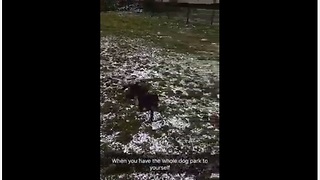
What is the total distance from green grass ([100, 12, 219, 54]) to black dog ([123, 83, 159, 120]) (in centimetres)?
11

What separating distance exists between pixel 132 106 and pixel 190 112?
0.43 ft

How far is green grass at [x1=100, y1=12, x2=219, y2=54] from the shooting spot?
1.02 meters

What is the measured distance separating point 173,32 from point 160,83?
12 centimetres

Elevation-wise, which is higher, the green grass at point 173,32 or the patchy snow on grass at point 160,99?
the green grass at point 173,32

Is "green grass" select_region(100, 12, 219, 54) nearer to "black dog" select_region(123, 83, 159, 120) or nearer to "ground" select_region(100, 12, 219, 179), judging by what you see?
"ground" select_region(100, 12, 219, 179)

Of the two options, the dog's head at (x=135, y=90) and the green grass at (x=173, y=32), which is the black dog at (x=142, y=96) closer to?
the dog's head at (x=135, y=90)

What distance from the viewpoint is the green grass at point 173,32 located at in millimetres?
1018

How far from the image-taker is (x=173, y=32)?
102 centimetres

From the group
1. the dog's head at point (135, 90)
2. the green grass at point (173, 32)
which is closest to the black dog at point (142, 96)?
the dog's head at point (135, 90)

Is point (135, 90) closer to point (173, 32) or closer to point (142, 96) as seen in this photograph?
point (142, 96)

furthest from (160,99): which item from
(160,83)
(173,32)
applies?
(173,32)

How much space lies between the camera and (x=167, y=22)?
1.02 m
